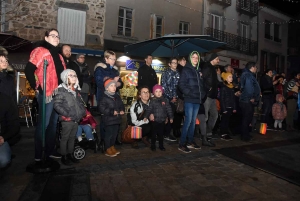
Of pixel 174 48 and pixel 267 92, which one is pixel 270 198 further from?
pixel 267 92

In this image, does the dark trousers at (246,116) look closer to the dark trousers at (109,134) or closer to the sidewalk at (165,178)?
the sidewalk at (165,178)

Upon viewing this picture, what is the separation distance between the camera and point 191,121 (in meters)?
5.31

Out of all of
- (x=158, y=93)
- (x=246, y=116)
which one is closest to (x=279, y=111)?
(x=246, y=116)

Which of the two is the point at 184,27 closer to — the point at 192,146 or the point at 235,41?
the point at 235,41

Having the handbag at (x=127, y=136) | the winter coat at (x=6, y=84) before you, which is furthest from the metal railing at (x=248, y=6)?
the winter coat at (x=6, y=84)

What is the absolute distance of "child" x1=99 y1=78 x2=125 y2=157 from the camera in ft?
15.4

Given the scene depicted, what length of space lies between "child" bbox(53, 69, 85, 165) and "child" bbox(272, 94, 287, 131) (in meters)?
7.15

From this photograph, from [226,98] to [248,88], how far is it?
625 millimetres

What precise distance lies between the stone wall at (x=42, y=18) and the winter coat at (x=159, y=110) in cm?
1003

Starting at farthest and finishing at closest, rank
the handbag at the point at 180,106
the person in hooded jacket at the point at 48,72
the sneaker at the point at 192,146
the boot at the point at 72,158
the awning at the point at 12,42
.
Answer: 1. the awning at the point at 12,42
2. the handbag at the point at 180,106
3. the sneaker at the point at 192,146
4. the boot at the point at 72,158
5. the person in hooded jacket at the point at 48,72

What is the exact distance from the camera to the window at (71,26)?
1442 cm

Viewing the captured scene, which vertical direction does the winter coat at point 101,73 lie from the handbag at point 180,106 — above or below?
above

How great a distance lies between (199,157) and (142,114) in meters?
1.54

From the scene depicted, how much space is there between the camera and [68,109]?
12.8ft
